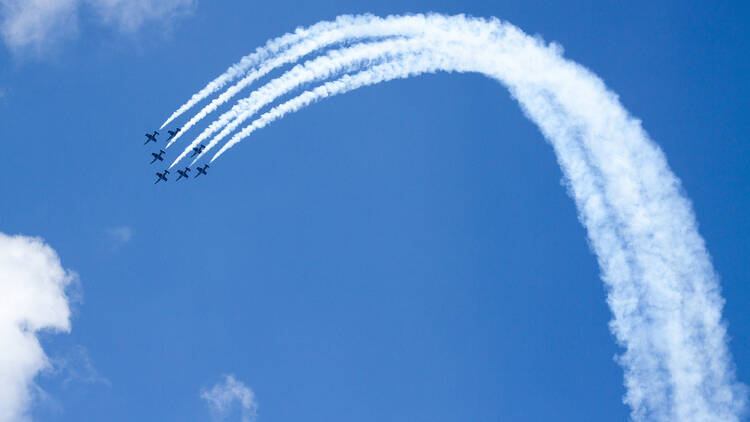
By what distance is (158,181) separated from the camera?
206 feet

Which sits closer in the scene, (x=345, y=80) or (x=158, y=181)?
(x=345, y=80)

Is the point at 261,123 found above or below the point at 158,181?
below

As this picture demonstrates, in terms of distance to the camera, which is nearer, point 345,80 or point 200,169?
point 345,80

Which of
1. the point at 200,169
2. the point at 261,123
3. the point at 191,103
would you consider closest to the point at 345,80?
the point at 261,123

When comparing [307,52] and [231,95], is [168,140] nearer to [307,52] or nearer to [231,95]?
[231,95]

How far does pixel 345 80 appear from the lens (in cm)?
4794

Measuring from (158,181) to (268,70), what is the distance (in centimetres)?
1892

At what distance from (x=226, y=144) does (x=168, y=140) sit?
38.5 ft

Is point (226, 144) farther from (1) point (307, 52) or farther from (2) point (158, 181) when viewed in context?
(2) point (158, 181)

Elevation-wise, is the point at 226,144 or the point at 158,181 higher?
the point at 158,181

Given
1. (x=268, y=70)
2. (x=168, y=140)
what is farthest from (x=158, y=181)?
(x=268, y=70)

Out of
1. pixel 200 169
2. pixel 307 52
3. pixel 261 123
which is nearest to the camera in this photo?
pixel 307 52

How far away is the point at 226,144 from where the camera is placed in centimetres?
5159

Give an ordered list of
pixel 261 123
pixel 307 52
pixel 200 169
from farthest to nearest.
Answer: pixel 200 169, pixel 261 123, pixel 307 52
